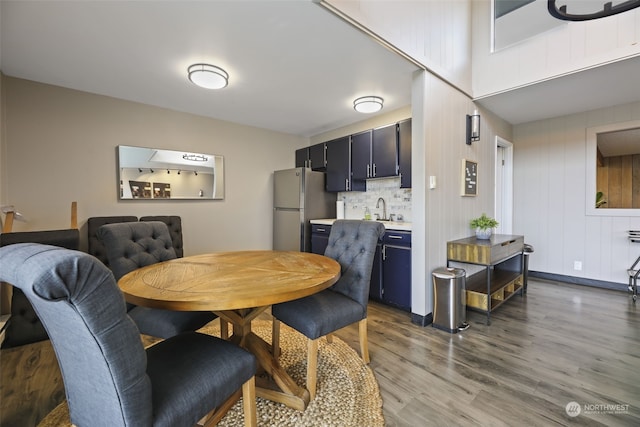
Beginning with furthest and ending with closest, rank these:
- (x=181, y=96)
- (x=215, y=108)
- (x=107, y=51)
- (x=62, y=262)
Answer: (x=215, y=108), (x=181, y=96), (x=107, y=51), (x=62, y=262)

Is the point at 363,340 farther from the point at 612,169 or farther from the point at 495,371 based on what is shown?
the point at 612,169

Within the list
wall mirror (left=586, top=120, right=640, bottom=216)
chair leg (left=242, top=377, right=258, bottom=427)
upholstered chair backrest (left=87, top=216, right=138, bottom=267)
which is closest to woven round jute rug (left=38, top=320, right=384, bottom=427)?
chair leg (left=242, top=377, right=258, bottom=427)

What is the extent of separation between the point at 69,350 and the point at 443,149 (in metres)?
3.05

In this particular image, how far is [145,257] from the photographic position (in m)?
1.82

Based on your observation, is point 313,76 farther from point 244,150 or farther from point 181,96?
point 244,150

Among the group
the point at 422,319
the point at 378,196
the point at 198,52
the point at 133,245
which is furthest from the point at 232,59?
the point at 422,319

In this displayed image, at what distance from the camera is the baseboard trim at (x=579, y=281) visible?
134 inches

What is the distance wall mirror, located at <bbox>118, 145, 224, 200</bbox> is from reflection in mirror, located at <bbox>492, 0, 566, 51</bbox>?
3997mm

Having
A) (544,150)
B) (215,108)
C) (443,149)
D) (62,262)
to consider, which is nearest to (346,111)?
(443,149)

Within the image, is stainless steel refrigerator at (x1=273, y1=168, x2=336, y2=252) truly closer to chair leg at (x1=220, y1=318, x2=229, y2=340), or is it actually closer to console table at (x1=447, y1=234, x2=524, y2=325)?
console table at (x1=447, y1=234, x2=524, y2=325)

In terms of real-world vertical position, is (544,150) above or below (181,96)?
below

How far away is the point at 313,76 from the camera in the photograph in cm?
271

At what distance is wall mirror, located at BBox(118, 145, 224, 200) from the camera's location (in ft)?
10.5

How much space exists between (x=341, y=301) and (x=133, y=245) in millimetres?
1475
